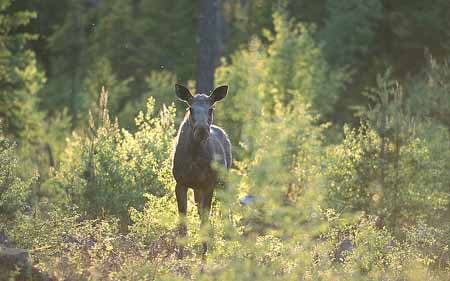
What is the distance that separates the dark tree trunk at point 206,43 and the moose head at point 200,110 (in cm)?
668

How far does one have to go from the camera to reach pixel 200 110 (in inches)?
475

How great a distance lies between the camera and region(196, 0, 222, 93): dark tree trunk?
19.2 meters

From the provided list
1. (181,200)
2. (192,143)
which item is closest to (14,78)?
(192,143)

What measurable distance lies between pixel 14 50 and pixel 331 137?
12.8 metres

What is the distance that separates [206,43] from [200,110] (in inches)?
296

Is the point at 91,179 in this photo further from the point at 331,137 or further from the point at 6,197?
the point at 331,137

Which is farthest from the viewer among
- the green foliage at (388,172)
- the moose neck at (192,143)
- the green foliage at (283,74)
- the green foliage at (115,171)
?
the green foliage at (283,74)

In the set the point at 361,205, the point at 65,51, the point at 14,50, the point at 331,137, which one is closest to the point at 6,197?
the point at 361,205

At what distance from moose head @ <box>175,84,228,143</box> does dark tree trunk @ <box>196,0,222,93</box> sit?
263 inches

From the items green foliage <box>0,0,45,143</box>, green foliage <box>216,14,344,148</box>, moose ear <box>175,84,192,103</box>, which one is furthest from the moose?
green foliage <box>216,14,344,148</box>

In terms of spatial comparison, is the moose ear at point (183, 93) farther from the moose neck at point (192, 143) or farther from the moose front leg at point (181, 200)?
the moose front leg at point (181, 200)

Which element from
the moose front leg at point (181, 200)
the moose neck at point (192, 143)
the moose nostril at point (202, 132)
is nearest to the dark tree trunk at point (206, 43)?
the moose neck at point (192, 143)

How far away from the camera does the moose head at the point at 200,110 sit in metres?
12.0

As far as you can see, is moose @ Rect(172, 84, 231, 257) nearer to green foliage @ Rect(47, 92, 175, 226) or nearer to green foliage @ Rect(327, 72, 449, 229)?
green foliage @ Rect(47, 92, 175, 226)
